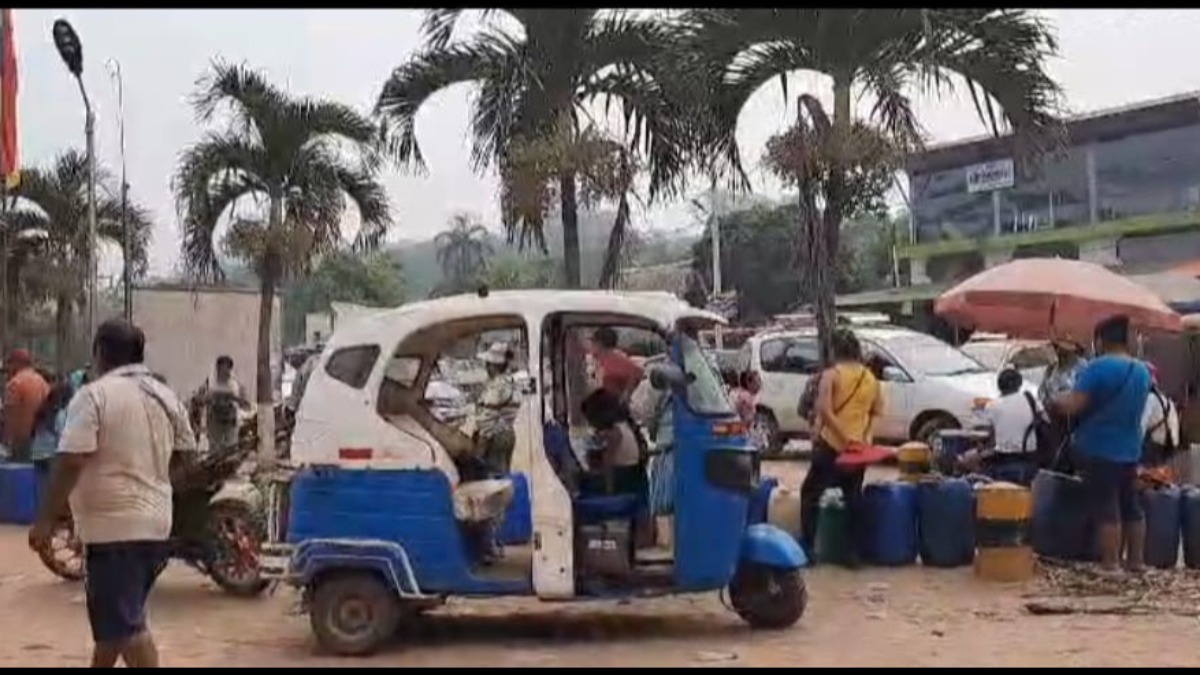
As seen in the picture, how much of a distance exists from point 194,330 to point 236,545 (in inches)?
610

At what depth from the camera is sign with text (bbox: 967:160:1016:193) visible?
131 feet

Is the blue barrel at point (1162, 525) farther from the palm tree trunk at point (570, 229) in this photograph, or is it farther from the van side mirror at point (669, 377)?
the palm tree trunk at point (570, 229)

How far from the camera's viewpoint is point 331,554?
27.8 ft

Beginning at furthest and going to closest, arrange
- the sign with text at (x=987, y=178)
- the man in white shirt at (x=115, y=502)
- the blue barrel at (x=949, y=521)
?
the sign with text at (x=987, y=178) < the blue barrel at (x=949, y=521) < the man in white shirt at (x=115, y=502)

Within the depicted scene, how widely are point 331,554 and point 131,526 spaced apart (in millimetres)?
2178

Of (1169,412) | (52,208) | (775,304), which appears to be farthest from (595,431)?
(775,304)

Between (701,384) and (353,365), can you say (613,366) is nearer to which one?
(701,384)

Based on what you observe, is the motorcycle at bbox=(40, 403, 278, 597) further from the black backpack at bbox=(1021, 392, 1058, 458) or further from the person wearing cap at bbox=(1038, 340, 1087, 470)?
the black backpack at bbox=(1021, 392, 1058, 458)

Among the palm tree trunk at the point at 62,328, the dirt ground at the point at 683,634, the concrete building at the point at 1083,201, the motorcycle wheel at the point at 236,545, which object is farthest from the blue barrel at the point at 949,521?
the palm tree trunk at the point at 62,328

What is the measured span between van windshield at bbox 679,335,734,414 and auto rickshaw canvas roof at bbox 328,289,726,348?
16 cm

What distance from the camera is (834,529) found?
1123cm

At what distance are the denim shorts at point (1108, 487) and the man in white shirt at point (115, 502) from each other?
610cm

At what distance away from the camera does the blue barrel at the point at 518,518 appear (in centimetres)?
860

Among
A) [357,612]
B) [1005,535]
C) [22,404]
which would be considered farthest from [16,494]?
[1005,535]
